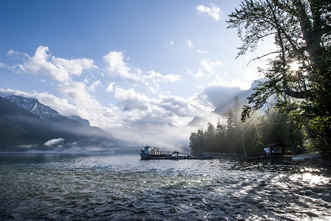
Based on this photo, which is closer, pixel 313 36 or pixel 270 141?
pixel 313 36

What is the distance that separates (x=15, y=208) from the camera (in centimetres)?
976

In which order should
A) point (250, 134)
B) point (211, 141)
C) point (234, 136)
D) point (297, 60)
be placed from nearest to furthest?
point (297, 60)
point (250, 134)
point (234, 136)
point (211, 141)

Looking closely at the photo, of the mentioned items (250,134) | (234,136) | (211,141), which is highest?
(250,134)

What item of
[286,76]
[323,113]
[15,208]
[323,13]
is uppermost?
[323,13]

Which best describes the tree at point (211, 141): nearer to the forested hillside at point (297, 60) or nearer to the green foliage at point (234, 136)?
the green foliage at point (234, 136)

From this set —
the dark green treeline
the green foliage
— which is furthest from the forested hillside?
the green foliage

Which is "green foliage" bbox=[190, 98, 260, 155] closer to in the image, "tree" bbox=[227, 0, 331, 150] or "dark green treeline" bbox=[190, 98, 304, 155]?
"dark green treeline" bbox=[190, 98, 304, 155]

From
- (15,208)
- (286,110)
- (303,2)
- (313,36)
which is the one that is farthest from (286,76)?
(15,208)

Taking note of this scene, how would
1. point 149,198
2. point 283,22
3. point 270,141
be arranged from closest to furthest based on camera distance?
1. point 149,198
2. point 283,22
3. point 270,141

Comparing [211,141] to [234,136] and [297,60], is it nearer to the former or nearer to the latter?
[234,136]

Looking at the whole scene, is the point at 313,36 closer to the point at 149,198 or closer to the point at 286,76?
the point at 286,76

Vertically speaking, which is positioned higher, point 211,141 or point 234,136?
point 234,136

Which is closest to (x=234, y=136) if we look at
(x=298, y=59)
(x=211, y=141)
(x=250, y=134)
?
(x=250, y=134)

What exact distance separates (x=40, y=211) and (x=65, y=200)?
2.13 m
